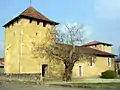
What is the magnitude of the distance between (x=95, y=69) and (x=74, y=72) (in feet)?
22.1

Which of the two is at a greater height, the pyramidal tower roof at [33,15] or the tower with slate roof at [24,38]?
the pyramidal tower roof at [33,15]

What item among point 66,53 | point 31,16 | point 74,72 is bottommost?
point 74,72

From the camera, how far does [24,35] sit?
4541cm

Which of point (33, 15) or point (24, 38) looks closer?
point (24, 38)

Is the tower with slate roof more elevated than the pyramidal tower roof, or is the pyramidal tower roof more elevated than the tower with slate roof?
the pyramidal tower roof

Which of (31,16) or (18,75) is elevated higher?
(31,16)

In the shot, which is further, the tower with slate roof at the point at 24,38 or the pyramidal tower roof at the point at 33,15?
the pyramidal tower roof at the point at 33,15

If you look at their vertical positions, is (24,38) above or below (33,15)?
below

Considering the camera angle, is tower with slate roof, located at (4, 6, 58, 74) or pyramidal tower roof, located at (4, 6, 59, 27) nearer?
tower with slate roof, located at (4, 6, 58, 74)

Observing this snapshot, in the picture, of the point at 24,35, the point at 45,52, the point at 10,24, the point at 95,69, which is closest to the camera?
the point at 45,52

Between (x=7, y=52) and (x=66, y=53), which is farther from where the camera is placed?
(x=7, y=52)

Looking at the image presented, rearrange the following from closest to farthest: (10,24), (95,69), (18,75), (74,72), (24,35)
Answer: (18,75) < (24,35) < (10,24) < (74,72) < (95,69)

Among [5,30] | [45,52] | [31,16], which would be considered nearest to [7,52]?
[5,30]

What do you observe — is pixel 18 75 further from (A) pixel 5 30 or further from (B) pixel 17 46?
(A) pixel 5 30
